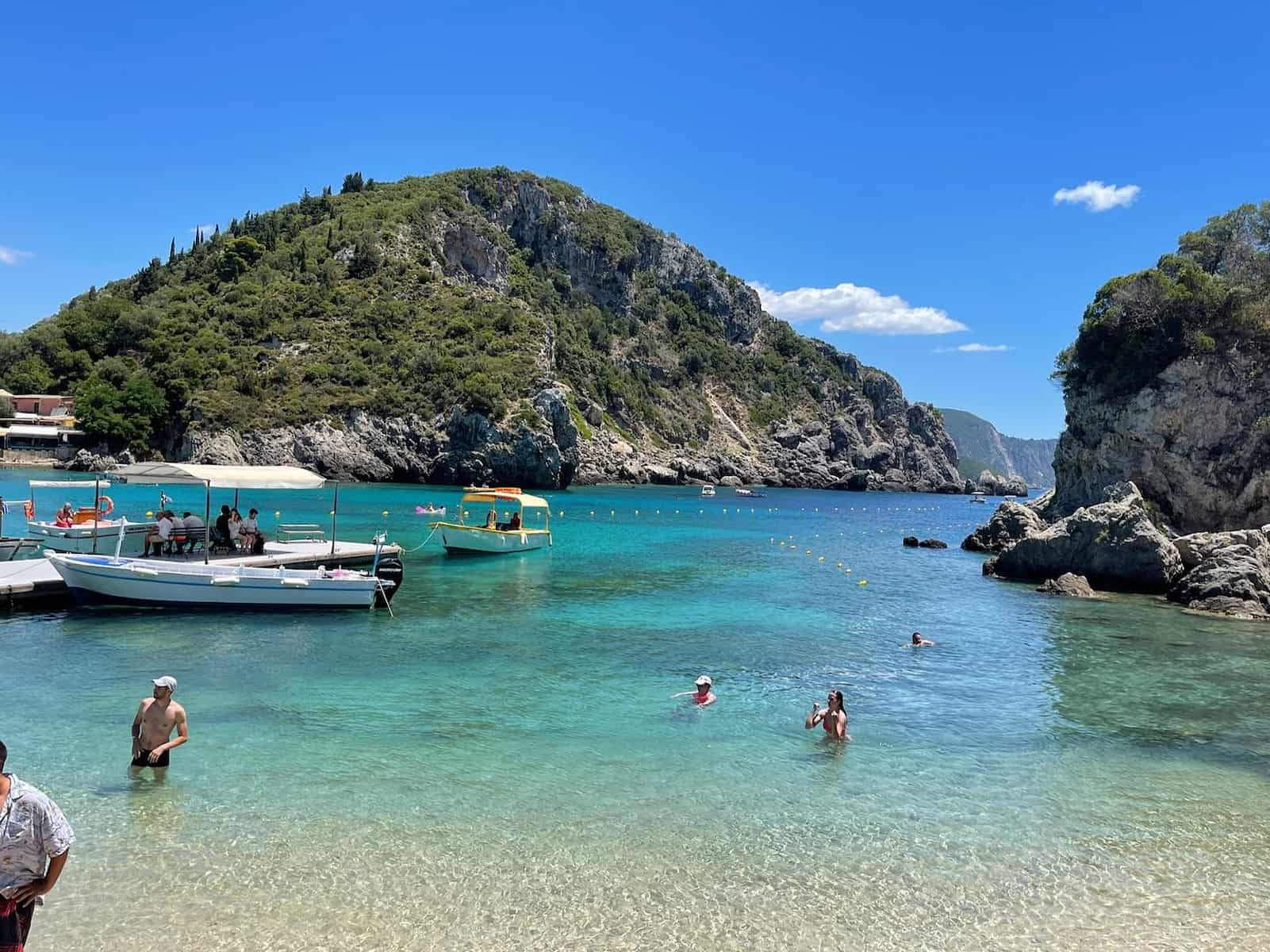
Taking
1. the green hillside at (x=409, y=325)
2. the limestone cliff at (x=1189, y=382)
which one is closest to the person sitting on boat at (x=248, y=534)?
the limestone cliff at (x=1189, y=382)

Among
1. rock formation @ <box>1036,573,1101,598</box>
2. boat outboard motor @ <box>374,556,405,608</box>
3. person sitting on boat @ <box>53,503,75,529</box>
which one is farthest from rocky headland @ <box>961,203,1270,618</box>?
person sitting on boat @ <box>53,503,75,529</box>

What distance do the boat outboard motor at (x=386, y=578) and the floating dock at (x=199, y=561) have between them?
196cm

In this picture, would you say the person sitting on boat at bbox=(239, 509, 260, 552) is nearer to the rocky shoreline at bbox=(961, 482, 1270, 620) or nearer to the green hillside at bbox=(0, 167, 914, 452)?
the rocky shoreline at bbox=(961, 482, 1270, 620)

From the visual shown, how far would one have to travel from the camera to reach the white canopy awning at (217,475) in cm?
2333

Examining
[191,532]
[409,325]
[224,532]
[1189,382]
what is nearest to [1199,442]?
[1189,382]

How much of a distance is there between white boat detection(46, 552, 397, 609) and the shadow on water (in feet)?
60.3

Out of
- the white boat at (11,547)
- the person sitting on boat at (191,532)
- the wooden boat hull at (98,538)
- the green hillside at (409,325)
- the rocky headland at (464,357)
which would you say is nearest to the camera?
the person sitting on boat at (191,532)

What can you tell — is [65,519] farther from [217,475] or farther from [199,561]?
[217,475]

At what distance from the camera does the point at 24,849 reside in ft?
15.9

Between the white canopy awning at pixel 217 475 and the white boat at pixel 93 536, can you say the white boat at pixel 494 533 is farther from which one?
the white boat at pixel 93 536

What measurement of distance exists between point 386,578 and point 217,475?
18.7 feet

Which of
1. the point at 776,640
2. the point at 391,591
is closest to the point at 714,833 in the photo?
the point at 776,640

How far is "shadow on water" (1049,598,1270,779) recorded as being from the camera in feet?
48.6

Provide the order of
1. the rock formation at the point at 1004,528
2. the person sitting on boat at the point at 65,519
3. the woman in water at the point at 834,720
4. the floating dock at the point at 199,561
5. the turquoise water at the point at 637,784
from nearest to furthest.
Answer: the turquoise water at the point at 637,784 → the woman in water at the point at 834,720 → the floating dock at the point at 199,561 → the person sitting on boat at the point at 65,519 → the rock formation at the point at 1004,528
